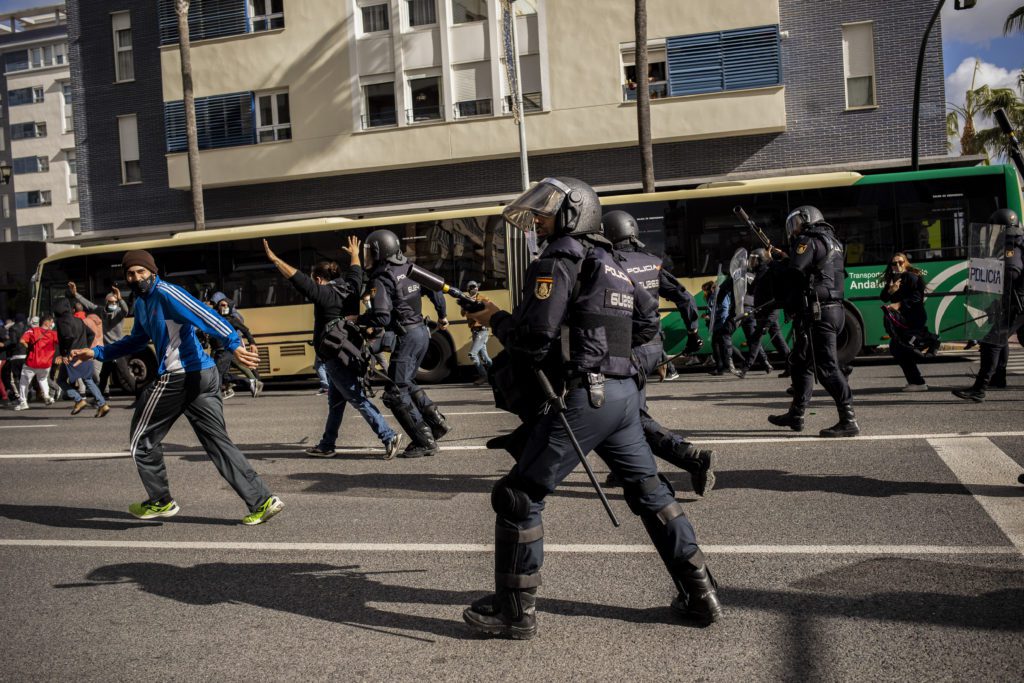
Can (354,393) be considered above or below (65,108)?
below

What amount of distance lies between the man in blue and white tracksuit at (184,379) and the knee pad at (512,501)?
2672 mm

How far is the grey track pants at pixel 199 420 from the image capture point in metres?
6.11

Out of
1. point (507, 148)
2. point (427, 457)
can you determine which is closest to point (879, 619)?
point (427, 457)

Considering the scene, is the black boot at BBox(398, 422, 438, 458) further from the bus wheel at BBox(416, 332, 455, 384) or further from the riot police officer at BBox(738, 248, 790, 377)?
the bus wheel at BBox(416, 332, 455, 384)

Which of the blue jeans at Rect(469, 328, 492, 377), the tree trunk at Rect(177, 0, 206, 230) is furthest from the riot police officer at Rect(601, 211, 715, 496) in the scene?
the tree trunk at Rect(177, 0, 206, 230)

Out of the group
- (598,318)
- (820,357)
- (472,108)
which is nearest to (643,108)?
(472,108)

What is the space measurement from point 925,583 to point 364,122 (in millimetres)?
23979

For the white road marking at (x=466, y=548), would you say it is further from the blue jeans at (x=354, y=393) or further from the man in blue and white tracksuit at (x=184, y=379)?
the blue jeans at (x=354, y=393)

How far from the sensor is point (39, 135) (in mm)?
67625

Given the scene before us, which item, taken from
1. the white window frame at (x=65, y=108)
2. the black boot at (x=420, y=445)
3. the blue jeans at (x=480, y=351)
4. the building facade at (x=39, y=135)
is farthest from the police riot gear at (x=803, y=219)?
the white window frame at (x=65, y=108)

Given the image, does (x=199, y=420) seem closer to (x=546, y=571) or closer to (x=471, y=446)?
(x=546, y=571)

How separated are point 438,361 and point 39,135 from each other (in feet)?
202

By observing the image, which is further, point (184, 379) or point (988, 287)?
point (988, 287)

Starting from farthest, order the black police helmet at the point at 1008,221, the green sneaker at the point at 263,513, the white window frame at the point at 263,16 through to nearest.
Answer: the white window frame at the point at 263,16 → the black police helmet at the point at 1008,221 → the green sneaker at the point at 263,513
